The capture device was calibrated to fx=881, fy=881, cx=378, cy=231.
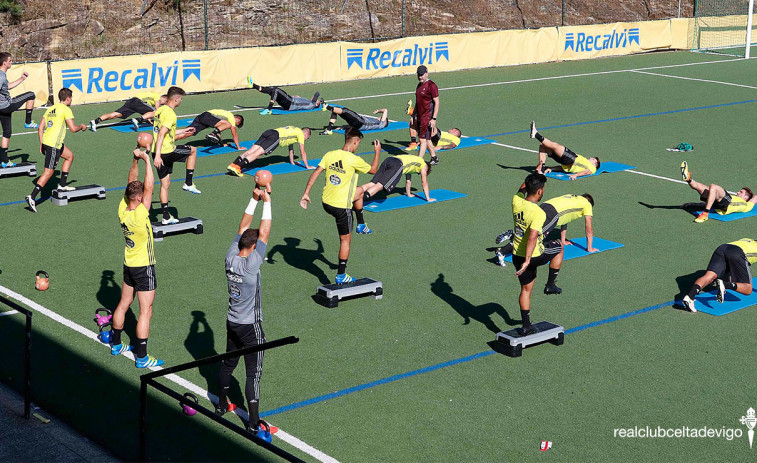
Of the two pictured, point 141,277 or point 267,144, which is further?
point 267,144

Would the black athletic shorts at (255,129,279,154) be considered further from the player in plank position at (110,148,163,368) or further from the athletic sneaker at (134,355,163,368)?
the athletic sneaker at (134,355,163,368)

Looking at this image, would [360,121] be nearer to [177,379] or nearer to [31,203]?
[31,203]

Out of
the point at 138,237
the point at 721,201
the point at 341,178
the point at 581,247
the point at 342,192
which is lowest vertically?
the point at 581,247

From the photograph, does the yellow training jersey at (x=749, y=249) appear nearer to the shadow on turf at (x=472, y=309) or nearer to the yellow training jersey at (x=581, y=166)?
the shadow on turf at (x=472, y=309)

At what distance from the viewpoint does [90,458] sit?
27.9 ft

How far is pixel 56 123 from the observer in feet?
56.3

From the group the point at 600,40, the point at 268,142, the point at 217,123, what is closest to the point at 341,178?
the point at 268,142

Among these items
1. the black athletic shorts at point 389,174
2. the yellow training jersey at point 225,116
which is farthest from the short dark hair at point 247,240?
the yellow training jersey at point 225,116

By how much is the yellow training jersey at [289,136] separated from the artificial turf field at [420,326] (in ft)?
3.83

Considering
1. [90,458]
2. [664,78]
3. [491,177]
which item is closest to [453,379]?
[90,458]

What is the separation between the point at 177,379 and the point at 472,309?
4390 mm

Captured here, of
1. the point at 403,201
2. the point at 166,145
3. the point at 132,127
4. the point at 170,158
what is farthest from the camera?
the point at 132,127

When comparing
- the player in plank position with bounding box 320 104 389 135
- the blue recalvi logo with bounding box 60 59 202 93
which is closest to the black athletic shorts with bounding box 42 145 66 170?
the player in plank position with bounding box 320 104 389 135

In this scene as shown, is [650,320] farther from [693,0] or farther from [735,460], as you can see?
[693,0]
